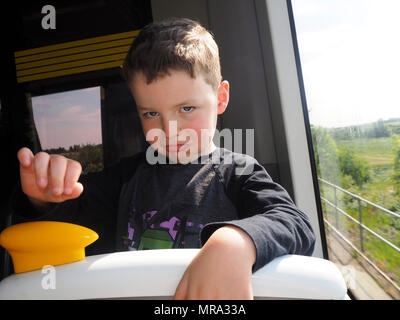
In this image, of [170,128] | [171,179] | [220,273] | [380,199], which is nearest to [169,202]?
[171,179]

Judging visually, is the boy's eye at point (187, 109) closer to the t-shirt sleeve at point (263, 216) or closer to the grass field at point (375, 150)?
the t-shirt sleeve at point (263, 216)

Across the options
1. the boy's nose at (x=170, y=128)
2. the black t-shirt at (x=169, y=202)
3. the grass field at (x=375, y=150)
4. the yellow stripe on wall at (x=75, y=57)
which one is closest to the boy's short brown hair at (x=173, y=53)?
the boy's nose at (x=170, y=128)

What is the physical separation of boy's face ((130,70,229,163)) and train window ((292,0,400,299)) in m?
0.41

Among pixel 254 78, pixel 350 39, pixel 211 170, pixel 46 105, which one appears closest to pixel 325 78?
pixel 350 39

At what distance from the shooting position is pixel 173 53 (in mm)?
775

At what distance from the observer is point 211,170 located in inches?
33.8

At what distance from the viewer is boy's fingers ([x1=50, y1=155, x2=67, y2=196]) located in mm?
516

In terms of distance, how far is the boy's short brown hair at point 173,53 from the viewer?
0.77 metres

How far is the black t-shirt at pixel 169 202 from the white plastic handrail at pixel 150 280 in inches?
6.6

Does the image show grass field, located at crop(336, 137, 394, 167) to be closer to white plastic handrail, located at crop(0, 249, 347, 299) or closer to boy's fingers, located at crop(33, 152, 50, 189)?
white plastic handrail, located at crop(0, 249, 347, 299)

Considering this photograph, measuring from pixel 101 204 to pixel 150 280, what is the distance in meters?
0.56

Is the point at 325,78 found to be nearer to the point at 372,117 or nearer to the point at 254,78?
the point at 372,117
